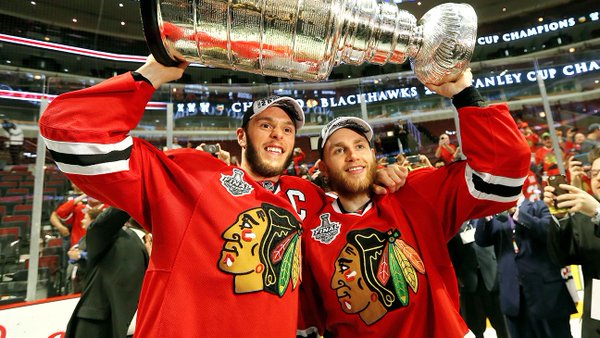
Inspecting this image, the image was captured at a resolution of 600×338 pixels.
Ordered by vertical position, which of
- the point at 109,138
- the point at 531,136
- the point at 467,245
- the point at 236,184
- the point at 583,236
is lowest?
the point at 467,245

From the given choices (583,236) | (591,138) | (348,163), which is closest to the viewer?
(348,163)

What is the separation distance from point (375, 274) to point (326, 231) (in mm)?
253

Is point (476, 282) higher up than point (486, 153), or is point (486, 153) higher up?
point (486, 153)

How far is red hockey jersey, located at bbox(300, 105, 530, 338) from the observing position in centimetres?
110

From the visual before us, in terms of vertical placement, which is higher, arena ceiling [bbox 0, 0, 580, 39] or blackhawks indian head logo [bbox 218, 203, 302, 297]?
arena ceiling [bbox 0, 0, 580, 39]

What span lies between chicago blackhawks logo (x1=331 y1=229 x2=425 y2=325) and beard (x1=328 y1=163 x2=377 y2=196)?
22 cm

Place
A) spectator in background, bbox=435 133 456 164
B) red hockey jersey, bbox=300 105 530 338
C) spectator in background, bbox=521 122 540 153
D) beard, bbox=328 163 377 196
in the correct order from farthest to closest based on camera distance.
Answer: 1. spectator in background, bbox=435 133 456 164
2. spectator in background, bbox=521 122 540 153
3. beard, bbox=328 163 377 196
4. red hockey jersey, bbox=300 105 530 338

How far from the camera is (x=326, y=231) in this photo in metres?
1.37

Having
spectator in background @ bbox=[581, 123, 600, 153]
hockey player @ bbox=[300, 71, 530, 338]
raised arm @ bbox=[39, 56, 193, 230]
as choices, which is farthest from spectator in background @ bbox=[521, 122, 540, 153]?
raised arm @ bbox=[39, 56, 193, 230]

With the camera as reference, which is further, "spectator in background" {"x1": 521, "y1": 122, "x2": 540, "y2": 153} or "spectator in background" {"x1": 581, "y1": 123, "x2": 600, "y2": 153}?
"spectator in background" {"x1": 521, "y1": 122, "x2": 540, "y2": 153}

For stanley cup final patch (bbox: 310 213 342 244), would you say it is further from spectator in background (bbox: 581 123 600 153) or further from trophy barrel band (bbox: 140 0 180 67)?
spectator in background (bbox: 581 123 600 153)

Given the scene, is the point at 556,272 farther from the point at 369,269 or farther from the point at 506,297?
the point at 369,269

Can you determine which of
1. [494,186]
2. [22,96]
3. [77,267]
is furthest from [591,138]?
[22,96]

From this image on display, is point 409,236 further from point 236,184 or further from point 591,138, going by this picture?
point 591,138
